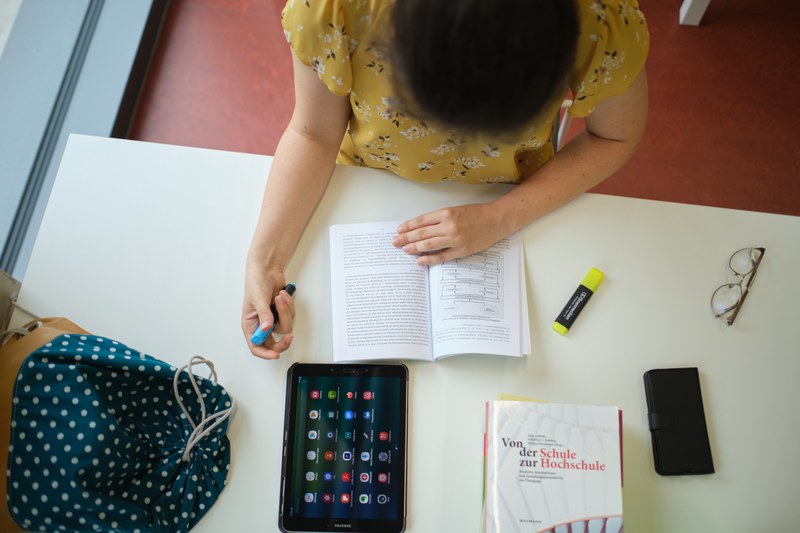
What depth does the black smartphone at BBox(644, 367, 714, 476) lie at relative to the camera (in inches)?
34.3

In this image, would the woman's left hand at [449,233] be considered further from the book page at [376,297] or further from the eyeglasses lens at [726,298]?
the eyeglasses lens at [726,298]

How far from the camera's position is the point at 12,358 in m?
0.78

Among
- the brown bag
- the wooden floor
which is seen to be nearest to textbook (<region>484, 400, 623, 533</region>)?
the brown bag

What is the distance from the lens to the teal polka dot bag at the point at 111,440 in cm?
75

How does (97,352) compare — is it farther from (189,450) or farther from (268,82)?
(268,82)

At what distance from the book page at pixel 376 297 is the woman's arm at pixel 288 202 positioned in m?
0.07

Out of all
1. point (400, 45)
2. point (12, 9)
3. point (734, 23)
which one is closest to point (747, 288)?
point (400, 45)

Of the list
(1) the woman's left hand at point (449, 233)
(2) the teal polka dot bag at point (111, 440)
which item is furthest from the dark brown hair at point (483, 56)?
(2) the teal polka dot bag at point (111, 440)

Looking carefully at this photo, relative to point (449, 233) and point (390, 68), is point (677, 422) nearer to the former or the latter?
point (449, 233)

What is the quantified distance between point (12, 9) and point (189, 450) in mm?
1360

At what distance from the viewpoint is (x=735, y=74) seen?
1884 mm

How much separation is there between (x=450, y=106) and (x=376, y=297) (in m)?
0.39

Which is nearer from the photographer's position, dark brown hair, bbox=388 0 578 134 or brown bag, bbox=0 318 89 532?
dark brown hair, bbox=388 0 578 134

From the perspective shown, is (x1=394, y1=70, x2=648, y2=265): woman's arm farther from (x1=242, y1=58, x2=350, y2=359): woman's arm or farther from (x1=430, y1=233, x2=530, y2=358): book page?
(x1=242, y1=58, x2=350, y2=359): woman's arm
